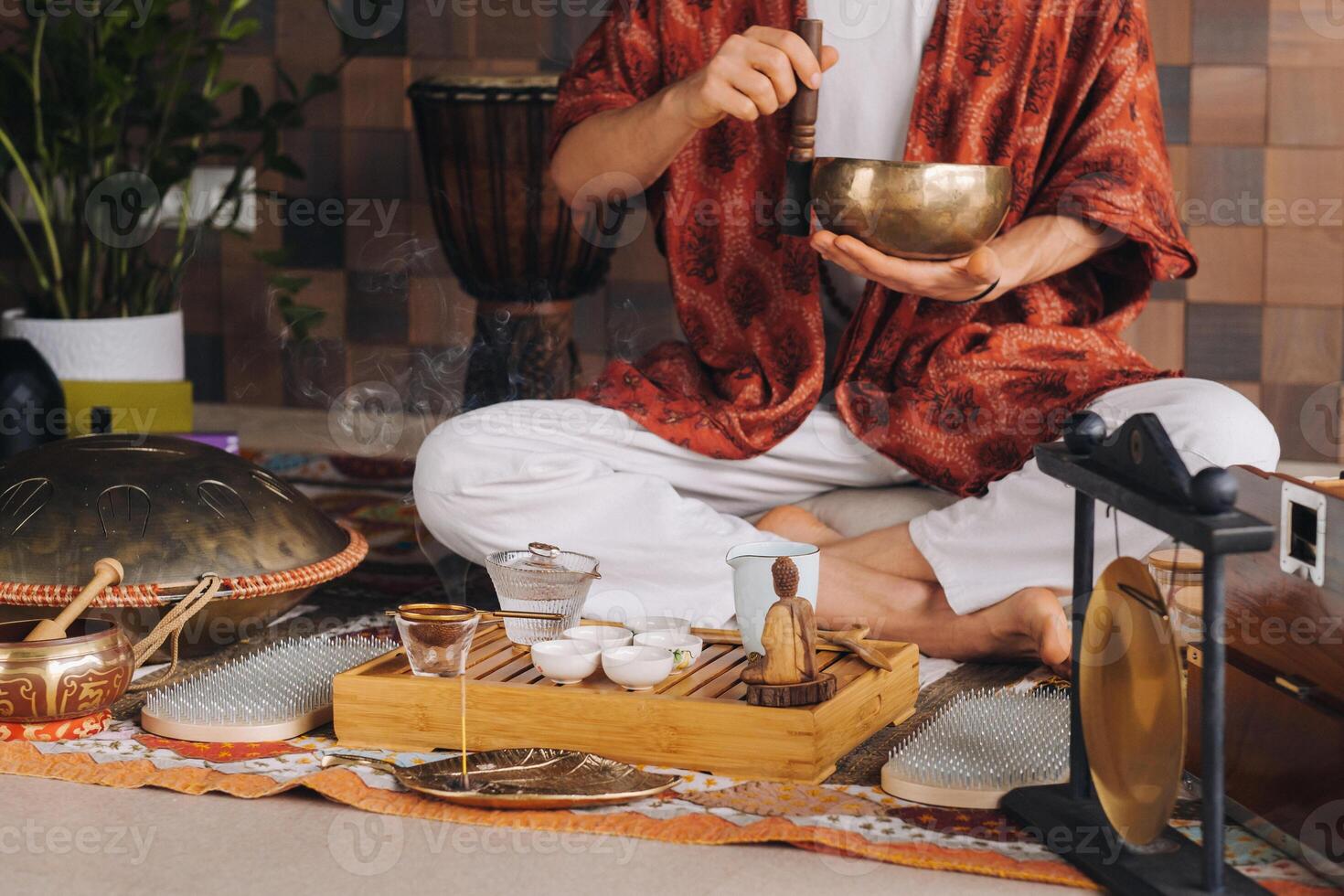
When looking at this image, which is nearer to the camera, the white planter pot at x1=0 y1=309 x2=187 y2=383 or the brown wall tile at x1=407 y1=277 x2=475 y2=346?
the white planter pot at x1=0 y1=309 x2=187 y2=383

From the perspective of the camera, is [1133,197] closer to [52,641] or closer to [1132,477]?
[1132,477]

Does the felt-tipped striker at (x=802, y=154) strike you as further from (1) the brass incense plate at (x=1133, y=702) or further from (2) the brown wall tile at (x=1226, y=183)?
(2) the brown wall tile at (x=1226, y=183)

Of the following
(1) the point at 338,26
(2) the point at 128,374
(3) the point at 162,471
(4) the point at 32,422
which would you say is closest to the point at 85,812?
(3) the point at 162,471

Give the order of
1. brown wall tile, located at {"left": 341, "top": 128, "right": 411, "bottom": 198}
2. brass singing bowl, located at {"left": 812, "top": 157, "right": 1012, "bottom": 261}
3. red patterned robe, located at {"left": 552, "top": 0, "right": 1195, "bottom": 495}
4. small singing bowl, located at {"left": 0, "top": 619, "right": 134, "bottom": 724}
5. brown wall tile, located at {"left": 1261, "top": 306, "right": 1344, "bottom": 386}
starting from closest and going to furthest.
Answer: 1. small singing bowl, located at {"left": 0, "top": 619, "right": 134, "bottom": 724}
2. brass singing bowl, located at {"left": 812, "top": 157, "right": 1012, "bottom": 261}
3. red patterned robe, located at {"left": 552, "top": 0, "right": 1195, "bottom": 495}
4. brown wall tile, located at {"left": 1261, "top": 306, "right": 1344, "bottom": 386}
5. brown wall tile, located at {"left": 341, "top": 128, "right": 411, "bottom": 198}

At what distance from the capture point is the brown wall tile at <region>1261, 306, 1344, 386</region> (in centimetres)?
350

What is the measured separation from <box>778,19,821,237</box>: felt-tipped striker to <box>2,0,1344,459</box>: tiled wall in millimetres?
1708

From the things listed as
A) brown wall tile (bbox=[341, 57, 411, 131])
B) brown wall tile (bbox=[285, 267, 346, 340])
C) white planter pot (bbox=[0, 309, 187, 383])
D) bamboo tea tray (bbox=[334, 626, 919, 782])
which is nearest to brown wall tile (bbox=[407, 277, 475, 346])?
brown wall tile (bbox=[285, 267, 346, 340])

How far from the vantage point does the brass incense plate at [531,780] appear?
158 cm

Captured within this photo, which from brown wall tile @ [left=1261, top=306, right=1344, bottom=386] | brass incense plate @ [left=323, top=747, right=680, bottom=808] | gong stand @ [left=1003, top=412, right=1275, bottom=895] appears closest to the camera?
gong stand @ [left=1003, top=412, right=1275, bottom=895]

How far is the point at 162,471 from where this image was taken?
2.07m

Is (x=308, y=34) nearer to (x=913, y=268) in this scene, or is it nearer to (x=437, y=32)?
(x=437, y=32)

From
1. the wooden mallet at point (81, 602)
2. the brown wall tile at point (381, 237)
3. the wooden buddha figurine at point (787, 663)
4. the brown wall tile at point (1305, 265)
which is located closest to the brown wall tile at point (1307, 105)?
the brown wall tile at point (1305, 265)

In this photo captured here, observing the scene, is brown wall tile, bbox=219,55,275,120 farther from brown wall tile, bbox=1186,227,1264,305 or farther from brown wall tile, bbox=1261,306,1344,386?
brown wall tile, bbox=1261,306,1344,386

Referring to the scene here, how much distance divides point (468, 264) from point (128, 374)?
819 mm
